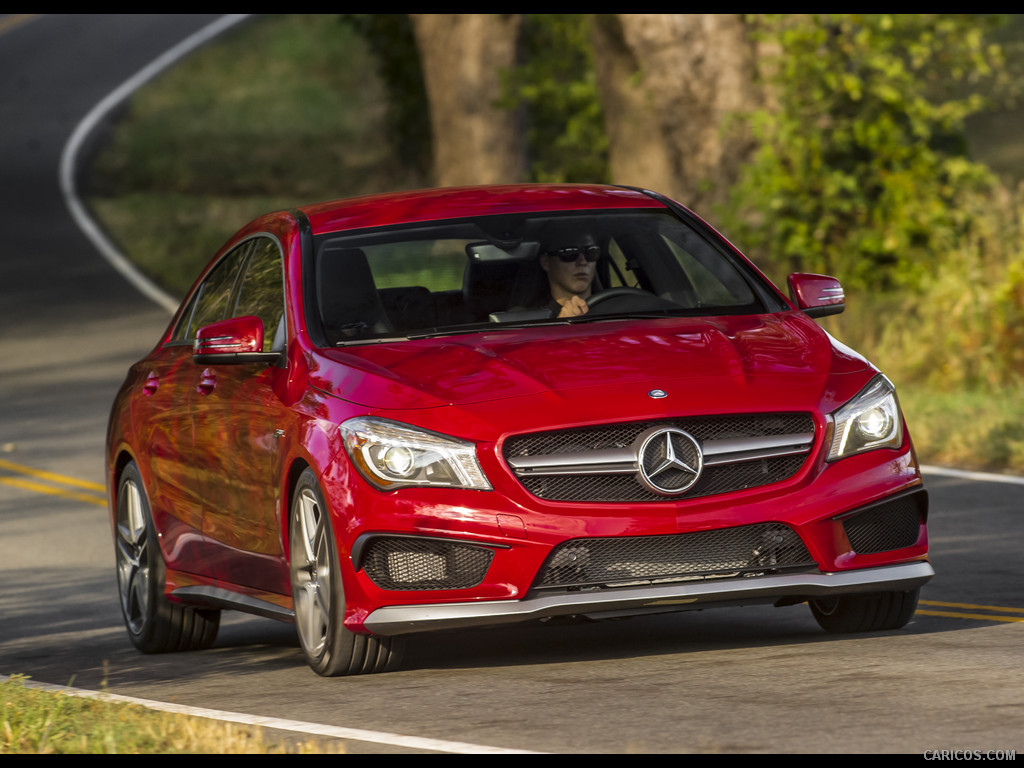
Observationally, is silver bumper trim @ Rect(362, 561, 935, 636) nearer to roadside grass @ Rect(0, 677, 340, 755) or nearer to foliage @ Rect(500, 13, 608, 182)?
roadside grass @ Rect(0, 677, 340, 755)

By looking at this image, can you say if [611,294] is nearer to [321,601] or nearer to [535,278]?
[535,278]

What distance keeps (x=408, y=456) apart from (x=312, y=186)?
41700 millimetres

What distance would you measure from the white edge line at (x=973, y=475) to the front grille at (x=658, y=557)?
20.5ft

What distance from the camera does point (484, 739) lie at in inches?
252

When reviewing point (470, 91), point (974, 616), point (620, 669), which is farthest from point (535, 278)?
point (470, 91)

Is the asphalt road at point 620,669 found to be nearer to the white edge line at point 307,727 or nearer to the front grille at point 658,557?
the white edge line at point 307,727

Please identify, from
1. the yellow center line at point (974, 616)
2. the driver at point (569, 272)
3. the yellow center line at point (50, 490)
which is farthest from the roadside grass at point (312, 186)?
the driver at point (569, 272)

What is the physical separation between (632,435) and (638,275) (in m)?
1.81

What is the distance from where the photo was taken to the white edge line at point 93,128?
32.7 m

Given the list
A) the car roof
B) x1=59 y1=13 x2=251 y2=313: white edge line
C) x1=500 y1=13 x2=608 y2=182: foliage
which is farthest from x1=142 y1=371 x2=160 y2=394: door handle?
x1=59 y1=13 x2=251 y2=313: white edge line

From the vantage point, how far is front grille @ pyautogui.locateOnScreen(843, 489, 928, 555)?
302 inches

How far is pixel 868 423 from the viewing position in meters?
7.73
